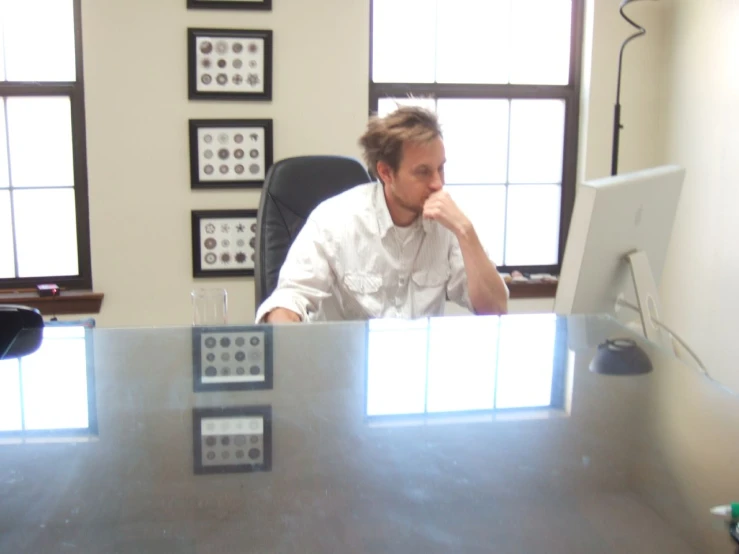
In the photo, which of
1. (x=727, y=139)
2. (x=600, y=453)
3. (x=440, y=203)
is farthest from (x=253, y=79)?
(x=600, y=453)

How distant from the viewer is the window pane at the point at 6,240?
3092 mm

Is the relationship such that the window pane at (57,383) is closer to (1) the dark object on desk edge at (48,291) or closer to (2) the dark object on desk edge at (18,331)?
(2) the dark object on desk edge at (18,331)

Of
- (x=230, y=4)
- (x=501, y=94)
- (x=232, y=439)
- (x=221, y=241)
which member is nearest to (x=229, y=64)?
(x=230, y=4)

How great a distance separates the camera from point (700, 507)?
0.80 meters

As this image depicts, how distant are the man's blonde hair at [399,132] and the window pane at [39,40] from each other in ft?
5.02

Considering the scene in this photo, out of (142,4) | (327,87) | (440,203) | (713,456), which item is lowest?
(713,456)

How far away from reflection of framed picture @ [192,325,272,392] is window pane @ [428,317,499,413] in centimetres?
26

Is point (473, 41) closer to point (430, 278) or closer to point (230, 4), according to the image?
point (230, 4)

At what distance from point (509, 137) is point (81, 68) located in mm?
1763

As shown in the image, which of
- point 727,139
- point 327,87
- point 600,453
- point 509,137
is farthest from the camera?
point 509,137

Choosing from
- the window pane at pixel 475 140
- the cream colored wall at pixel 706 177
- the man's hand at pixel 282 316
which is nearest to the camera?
the man's hand at pixel 282 316

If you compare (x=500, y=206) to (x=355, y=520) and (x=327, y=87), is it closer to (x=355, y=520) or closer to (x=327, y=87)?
(x=327, y=87)

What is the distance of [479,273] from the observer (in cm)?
202

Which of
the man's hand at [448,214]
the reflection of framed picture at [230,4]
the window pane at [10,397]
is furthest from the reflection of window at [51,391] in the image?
the reflection of framed picture at [230,4]
